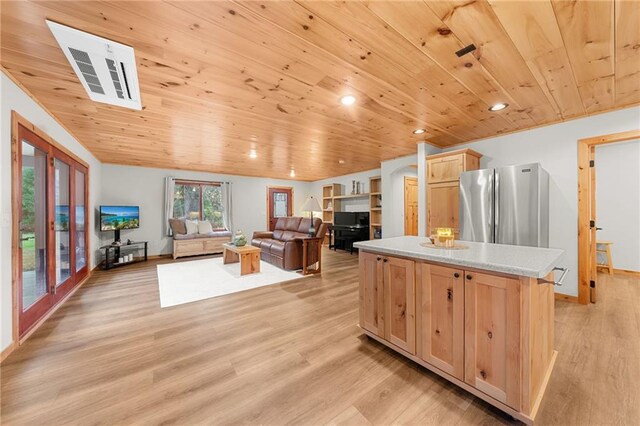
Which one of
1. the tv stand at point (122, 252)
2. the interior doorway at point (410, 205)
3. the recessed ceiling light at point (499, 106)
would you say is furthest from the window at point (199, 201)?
the recessed ceiling light at point (499, 106)

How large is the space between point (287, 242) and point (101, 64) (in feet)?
11.5

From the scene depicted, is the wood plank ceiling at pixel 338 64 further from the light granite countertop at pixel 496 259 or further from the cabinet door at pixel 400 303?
the cabinet door at pixel 400 303

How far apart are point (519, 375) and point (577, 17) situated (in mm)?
2163

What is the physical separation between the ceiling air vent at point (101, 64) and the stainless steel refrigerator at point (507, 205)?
3969 millimetres

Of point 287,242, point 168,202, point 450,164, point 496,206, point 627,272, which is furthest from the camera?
point 168,202

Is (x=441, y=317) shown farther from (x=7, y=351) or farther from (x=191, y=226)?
(x=191, y=226)

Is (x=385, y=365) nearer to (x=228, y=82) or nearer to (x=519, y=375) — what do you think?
(x=519, y=375)

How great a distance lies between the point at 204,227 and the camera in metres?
6.52

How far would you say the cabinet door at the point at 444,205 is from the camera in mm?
3631

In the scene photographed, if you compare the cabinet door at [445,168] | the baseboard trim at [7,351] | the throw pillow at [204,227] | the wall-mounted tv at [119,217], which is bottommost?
the baseboard trim at [7,351]

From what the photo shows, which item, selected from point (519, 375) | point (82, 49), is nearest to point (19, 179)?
point (82, 49)

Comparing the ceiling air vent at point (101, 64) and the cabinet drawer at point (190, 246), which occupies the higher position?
the ceiling air vent at point (101, 64)

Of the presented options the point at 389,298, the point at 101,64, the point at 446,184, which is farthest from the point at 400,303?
the point at 101,64

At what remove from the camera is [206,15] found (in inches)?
55.7
